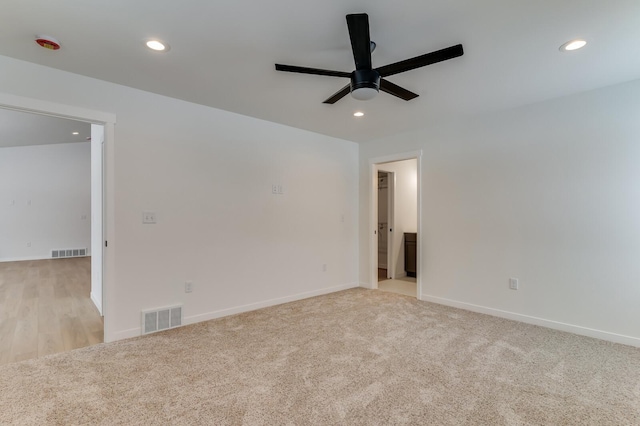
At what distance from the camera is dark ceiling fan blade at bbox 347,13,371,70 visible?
5.40 feet

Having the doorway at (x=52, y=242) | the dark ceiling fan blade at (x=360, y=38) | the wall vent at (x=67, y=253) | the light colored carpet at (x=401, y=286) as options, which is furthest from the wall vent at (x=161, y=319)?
the wall vent at (x=67, y=253)

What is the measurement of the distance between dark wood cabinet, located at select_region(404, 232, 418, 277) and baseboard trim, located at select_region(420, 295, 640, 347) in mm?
1877

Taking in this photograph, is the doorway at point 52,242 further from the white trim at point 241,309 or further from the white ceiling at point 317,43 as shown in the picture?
the white ceiling at point 317,43

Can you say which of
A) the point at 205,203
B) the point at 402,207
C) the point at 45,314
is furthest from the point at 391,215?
the point at 45,314

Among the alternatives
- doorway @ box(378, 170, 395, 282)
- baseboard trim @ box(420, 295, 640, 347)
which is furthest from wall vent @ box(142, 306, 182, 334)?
doorway @ box(378, 170, 395, 282)

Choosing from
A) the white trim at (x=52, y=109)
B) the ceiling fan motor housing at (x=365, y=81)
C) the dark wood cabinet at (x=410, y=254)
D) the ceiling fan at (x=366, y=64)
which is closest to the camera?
the ceiling fan at (x=366, y=64)

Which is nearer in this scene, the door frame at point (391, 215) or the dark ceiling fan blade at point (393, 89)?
the dark ceiling fan blade at point (393, 89)

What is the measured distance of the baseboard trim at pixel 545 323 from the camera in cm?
286

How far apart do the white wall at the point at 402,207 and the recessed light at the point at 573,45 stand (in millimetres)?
3475

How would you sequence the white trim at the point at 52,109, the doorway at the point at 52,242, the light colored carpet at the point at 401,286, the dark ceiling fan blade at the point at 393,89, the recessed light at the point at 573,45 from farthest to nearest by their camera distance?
the light colored carpet at the point at 401,286, the doorway at the point at 52,242, the white trim at the point at 52,109, the dark ceiling fan blade at the point at 393,89, the recessed light at the point at 573,45

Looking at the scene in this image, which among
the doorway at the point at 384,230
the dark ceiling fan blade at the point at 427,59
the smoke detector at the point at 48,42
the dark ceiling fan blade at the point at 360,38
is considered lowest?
the doorway at the point at 384,230

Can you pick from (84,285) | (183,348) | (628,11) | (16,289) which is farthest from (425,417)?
(16,289)

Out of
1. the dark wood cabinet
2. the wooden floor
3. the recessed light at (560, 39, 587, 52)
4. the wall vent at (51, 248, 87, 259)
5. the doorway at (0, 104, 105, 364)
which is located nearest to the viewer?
the recessed light at (560, 39, 587, 52)

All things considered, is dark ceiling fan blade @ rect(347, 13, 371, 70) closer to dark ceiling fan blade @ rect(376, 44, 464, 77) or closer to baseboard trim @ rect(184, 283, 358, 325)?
dark ceiling fan blade @ rect(376, 44, 464, 77)
